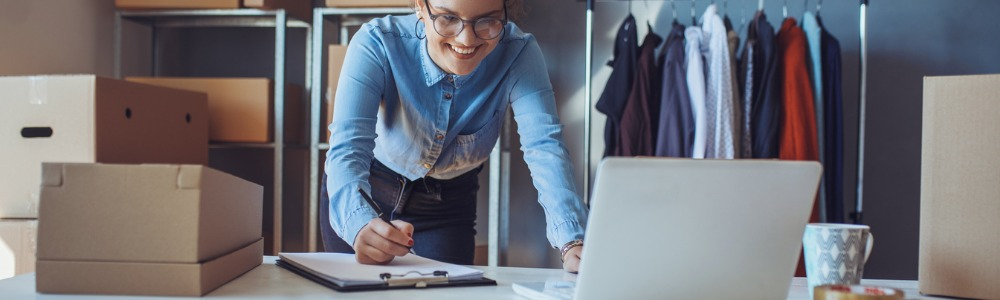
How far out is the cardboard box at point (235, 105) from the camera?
2.82 meters

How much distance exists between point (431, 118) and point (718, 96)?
132 centimetres

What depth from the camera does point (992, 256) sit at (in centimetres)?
106

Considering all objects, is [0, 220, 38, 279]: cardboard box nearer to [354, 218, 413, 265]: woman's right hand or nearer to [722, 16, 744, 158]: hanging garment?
[354, 218, 413, 265]: woman's right hand

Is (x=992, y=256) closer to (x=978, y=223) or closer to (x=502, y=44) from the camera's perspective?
(x=978, y=223)

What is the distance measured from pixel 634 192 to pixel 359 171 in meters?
0.63

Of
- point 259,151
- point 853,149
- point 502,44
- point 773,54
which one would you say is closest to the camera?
point 502,44

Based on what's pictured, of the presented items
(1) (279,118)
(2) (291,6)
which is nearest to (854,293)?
(1) (279,118)

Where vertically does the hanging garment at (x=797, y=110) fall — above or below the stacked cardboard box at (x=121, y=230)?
above

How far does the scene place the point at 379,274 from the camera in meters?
1.10

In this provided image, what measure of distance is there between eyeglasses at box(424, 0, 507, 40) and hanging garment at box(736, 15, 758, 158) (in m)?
1.44

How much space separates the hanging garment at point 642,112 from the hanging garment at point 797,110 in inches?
15.0

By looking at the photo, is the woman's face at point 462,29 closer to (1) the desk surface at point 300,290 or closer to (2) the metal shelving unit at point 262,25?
(1) the desk surface at point 300,290

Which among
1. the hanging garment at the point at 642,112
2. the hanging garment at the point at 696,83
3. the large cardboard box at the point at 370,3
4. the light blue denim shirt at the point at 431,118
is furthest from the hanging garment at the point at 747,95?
the light blue denim shirt at the point at 431,118

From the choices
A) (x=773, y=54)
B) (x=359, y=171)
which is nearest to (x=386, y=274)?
(x=359, y=171)
